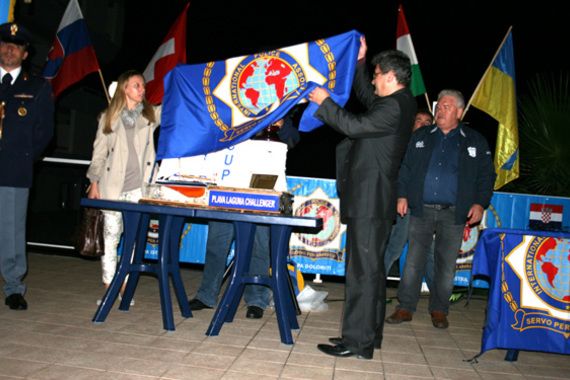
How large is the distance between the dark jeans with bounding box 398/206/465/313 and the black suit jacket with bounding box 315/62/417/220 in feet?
5.07

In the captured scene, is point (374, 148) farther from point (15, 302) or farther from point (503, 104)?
point (503, 104)

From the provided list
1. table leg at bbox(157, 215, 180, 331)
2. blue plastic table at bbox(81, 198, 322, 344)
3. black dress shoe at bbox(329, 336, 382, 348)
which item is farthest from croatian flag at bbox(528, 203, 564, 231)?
table leg at bbox(157, 215, 180, 331)

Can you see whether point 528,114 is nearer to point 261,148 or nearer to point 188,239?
point 261,148

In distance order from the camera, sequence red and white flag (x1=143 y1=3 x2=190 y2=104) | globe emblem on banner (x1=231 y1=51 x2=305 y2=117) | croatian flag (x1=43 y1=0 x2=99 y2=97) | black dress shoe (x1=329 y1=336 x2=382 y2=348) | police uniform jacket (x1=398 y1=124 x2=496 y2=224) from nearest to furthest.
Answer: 1. black dress shoe (x1=329 y1=336 x2=382 y2=348)
2. globe emblem on banner (x1=231 y1=51 x2=305 y2=117)
3. police uniform jacket (x1=398 y1=124 x2=496 y2=224)
4. croatian flag (x1=43 y1=0 x2=99 y2=97)
5. red and white flag (x1=143 y1=3 x2=190 y2=104)

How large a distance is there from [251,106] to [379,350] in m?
2.09

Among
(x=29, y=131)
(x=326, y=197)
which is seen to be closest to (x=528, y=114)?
(x=326, y=197)

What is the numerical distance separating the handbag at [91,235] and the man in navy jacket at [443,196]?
9.04 ft

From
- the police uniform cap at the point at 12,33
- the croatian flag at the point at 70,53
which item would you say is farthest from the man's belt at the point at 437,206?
the croatian flag at the point at 70,53

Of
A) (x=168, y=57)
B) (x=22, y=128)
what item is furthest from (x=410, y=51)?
(x=22, y=128)

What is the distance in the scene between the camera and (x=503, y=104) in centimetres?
693

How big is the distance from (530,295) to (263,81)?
2536 mm

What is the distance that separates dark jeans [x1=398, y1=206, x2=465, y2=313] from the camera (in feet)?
16.8

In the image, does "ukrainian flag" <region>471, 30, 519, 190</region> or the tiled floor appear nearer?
the tiled floor

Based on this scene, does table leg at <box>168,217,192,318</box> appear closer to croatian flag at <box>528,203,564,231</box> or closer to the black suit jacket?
the black suit jacket
